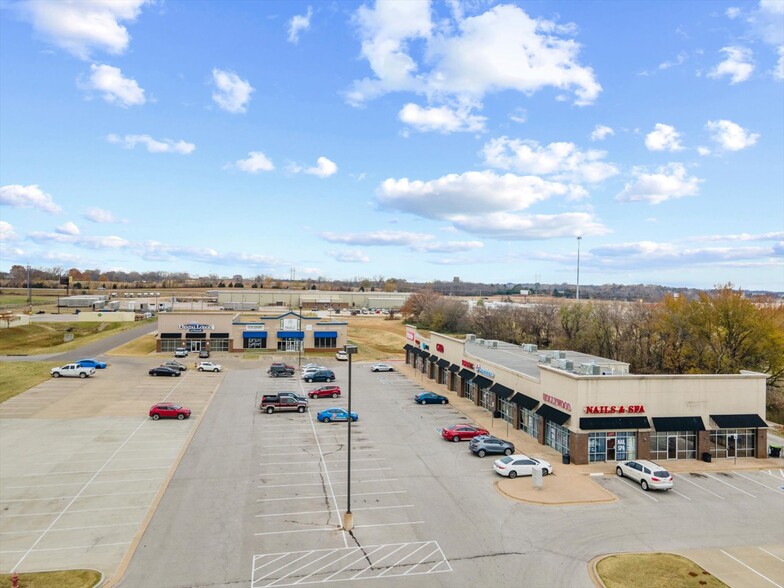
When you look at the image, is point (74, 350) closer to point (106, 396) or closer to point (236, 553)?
point (106, 396)

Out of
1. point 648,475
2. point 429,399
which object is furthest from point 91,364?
point 648,475

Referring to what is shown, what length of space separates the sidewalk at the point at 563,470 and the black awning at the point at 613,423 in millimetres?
2291

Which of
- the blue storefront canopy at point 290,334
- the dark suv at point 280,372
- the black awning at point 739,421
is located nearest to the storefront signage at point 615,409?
the black awning at point 739,421

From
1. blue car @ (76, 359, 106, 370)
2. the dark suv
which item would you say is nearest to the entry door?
the dark suv

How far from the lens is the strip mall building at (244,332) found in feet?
252

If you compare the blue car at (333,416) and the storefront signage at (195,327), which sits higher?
the storefront signage at (195,327)

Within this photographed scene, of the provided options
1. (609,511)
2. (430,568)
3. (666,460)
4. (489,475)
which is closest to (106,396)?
(489,475)

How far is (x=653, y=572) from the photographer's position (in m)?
18.7

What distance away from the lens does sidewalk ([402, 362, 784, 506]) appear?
25.9 metres

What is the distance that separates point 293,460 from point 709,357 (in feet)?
161

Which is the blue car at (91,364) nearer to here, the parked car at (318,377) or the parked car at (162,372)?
the parked car at (162,372)

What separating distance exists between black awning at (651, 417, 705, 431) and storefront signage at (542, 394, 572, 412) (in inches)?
219

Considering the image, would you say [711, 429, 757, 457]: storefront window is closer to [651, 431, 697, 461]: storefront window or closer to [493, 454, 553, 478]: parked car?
[651, 431, 697, 461]: storefront window

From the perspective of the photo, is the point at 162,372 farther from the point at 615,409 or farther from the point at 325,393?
the point at 615,409
